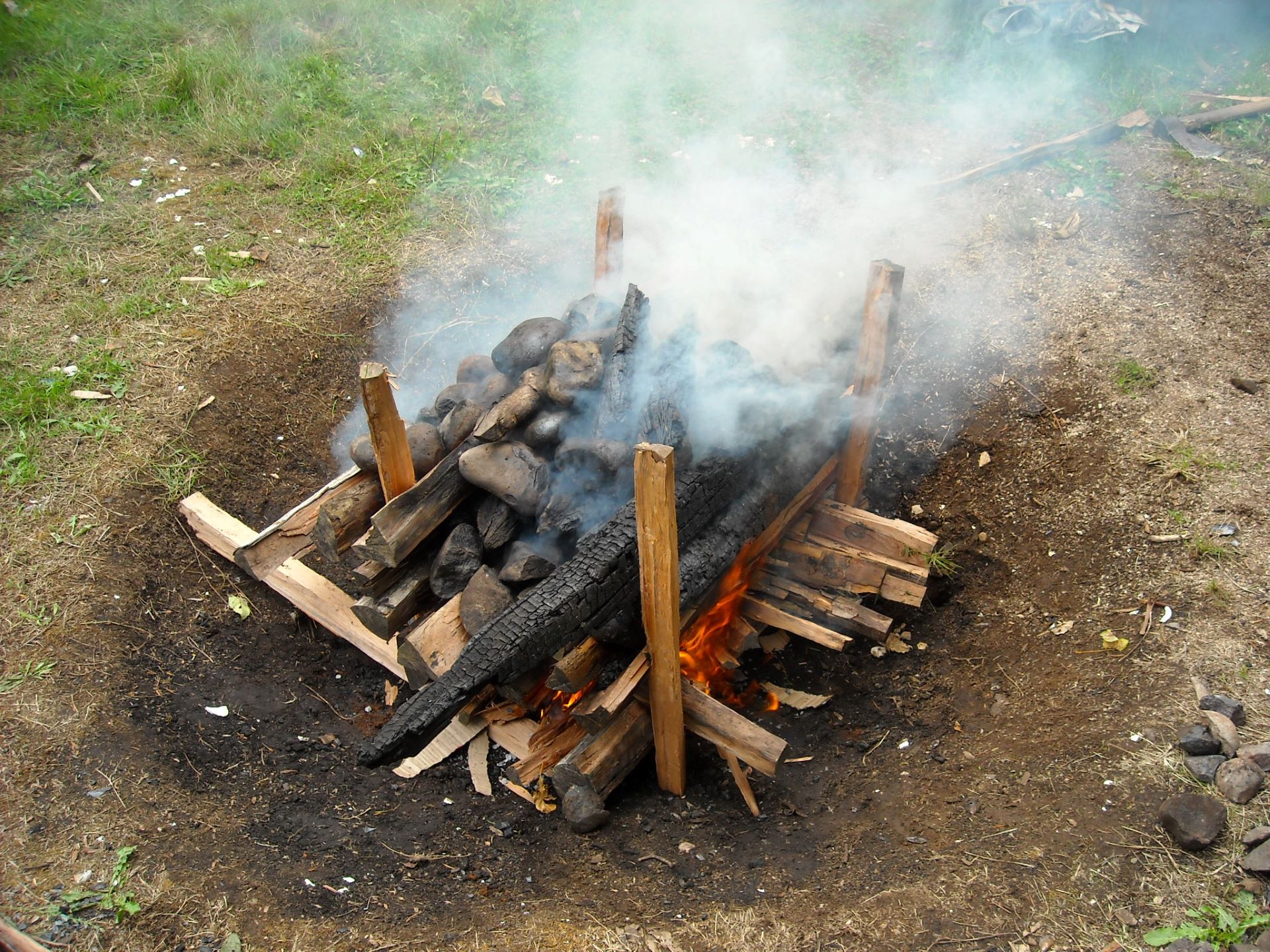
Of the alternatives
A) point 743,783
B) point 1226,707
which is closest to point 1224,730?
point 1226,707

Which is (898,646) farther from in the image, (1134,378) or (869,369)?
(1134,378)

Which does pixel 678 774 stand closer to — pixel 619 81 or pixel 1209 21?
pixel 619 81

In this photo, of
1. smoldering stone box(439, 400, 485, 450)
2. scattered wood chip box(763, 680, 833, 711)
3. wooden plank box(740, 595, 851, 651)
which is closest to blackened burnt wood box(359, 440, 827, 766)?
wooden plank box(740, 595, 851, 651)

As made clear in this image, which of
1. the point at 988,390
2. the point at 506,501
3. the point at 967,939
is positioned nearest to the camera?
the point at 967,939

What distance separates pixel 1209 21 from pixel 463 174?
267 inches

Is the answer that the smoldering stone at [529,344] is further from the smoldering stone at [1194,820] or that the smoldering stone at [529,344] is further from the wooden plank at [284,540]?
the smoldering stone at [1194,820]

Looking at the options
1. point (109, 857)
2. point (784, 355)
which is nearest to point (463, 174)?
point (784, 355)

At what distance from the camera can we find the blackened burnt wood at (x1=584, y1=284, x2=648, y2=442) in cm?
376

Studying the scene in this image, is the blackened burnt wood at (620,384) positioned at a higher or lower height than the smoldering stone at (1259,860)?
higher

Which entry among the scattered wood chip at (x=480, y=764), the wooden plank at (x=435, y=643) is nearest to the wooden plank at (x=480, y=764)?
the scattered wood chip at (x=480, y=764)

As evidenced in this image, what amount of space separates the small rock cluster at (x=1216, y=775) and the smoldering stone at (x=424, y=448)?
3.29m

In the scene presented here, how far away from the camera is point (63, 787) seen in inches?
137

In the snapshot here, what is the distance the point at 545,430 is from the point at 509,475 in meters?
0.28

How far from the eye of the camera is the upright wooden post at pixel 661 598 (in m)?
2.78
